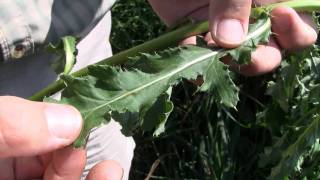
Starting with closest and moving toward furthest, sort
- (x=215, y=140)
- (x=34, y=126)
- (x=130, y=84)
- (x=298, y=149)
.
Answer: (x=34, y=126) < (x=130, y=84) < (x=298, y=149) < (x=215, y=140)

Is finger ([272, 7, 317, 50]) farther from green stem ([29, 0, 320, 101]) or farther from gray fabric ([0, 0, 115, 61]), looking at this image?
gray fabric ([0, 0, 115, 61])

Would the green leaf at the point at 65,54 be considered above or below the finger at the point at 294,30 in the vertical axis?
above

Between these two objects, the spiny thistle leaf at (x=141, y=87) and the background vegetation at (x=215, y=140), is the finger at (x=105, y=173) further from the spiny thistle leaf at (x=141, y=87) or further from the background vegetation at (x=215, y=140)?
the background vegetation at (x=215, y=140)

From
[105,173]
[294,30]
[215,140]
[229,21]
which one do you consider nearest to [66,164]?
[105,173]

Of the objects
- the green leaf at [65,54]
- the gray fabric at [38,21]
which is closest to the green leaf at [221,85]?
the green leaf at [65,54]

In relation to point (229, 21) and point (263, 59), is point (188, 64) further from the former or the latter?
point (263, 59)

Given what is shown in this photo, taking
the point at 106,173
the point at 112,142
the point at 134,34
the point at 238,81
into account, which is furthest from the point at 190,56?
the point at 134,34
